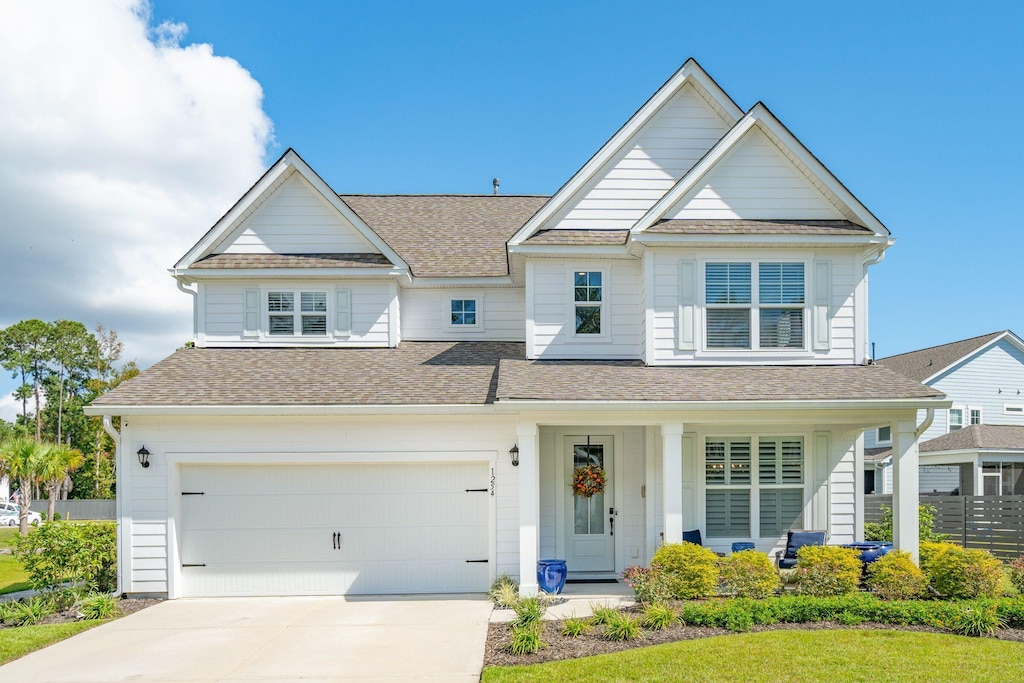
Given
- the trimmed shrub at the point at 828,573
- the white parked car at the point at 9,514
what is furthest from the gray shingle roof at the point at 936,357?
the white parked car at the point at 9,514

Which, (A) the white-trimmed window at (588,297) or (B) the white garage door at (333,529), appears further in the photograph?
(A) the white-trimmed window at (588,297)

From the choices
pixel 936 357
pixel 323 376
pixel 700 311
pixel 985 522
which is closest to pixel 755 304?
pixel 700 311

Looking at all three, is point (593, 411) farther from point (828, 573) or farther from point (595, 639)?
point (828, 573)

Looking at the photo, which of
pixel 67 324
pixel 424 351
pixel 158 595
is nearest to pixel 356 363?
pixel 424 351

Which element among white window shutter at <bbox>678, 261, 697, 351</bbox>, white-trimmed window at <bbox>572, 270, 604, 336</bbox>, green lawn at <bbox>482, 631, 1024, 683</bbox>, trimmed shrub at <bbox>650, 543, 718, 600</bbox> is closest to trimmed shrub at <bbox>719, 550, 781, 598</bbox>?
trimmed shrub at <bbox>650, 543, 718, 600</bbox>

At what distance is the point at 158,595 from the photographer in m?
11.8

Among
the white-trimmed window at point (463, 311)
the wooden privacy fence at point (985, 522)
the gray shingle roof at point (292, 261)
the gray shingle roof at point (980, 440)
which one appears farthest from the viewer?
the gray shingle roof at point (980, 440)

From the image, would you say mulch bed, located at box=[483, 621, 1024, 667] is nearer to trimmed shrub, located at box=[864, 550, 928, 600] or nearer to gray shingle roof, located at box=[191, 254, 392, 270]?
trimmed shrub, located at box=[864, 550, 928, 600]

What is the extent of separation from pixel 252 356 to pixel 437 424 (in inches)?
176

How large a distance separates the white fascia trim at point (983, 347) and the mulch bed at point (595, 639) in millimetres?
22678

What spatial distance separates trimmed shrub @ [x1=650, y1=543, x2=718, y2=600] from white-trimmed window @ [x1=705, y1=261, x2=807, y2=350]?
383 cm

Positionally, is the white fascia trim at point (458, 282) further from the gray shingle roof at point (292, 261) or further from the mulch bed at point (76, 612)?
the mulch bed at point (76, 612)

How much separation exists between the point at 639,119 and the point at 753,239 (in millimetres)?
3038

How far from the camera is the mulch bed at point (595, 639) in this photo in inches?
314
